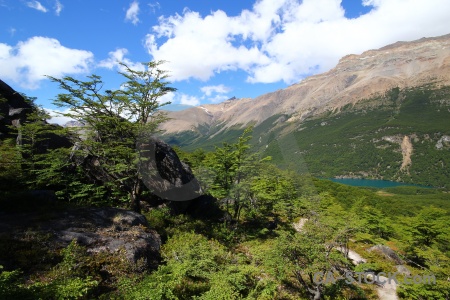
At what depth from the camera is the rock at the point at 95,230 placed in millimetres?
→ 12402

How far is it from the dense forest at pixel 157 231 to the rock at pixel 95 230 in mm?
248

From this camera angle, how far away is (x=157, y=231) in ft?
62.8

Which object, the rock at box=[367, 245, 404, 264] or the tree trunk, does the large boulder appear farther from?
the rock at box=[367, 245, 404, 264]

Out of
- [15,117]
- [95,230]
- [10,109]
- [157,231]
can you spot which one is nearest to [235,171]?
[157,231]

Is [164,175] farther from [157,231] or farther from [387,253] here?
[387,253]

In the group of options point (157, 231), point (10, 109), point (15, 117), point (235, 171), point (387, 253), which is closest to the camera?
point (157, 231)

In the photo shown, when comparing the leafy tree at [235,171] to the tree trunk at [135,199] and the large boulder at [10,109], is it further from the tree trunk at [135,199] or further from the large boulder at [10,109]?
the large boulder at [10,109]

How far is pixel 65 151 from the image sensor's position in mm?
18328

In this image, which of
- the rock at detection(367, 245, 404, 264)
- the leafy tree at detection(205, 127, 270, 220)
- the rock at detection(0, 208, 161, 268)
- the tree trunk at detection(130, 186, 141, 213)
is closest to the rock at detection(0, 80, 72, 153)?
the tree trunk at detection(130, 186, 141, 213)

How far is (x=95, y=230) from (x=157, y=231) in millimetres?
5847

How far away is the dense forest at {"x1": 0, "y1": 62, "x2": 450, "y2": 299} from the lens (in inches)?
403

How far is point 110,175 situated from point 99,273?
1200 cm

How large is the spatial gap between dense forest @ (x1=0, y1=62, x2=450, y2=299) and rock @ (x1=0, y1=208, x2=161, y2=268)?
0.25 meters

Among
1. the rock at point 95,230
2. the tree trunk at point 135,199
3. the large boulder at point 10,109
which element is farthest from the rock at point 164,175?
the large boulder at point 10,109
